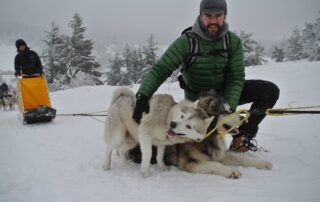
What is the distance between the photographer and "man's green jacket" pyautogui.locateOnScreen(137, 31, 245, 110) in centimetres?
401

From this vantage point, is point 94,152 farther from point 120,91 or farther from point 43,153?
point 120,91

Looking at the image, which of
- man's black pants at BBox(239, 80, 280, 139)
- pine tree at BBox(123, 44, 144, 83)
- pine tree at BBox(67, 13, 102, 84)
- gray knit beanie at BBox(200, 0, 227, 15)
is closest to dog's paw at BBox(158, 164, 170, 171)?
man's black pants at BBox(239, 80, 280, 139)

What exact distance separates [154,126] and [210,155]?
32.6 inches

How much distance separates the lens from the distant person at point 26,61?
9336 mm

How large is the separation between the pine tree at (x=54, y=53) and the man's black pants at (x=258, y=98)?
32.6 metres

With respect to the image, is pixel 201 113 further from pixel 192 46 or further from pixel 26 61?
pixel 26 61

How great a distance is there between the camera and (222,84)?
440cm

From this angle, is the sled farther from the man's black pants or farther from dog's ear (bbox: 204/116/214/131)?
dog's ear (bbox: 204/116/214/131)

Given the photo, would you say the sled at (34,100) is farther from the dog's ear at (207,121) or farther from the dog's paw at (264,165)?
the dog's paw at (264,165)

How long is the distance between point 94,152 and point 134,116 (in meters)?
1.57

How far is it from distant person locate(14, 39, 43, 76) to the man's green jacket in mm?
6467

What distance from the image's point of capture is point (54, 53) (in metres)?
34.2

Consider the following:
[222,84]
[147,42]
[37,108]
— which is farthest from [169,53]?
[147,42]

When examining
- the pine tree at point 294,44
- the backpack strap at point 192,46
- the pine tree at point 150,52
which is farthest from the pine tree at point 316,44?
the backpack strap at point 192,46
